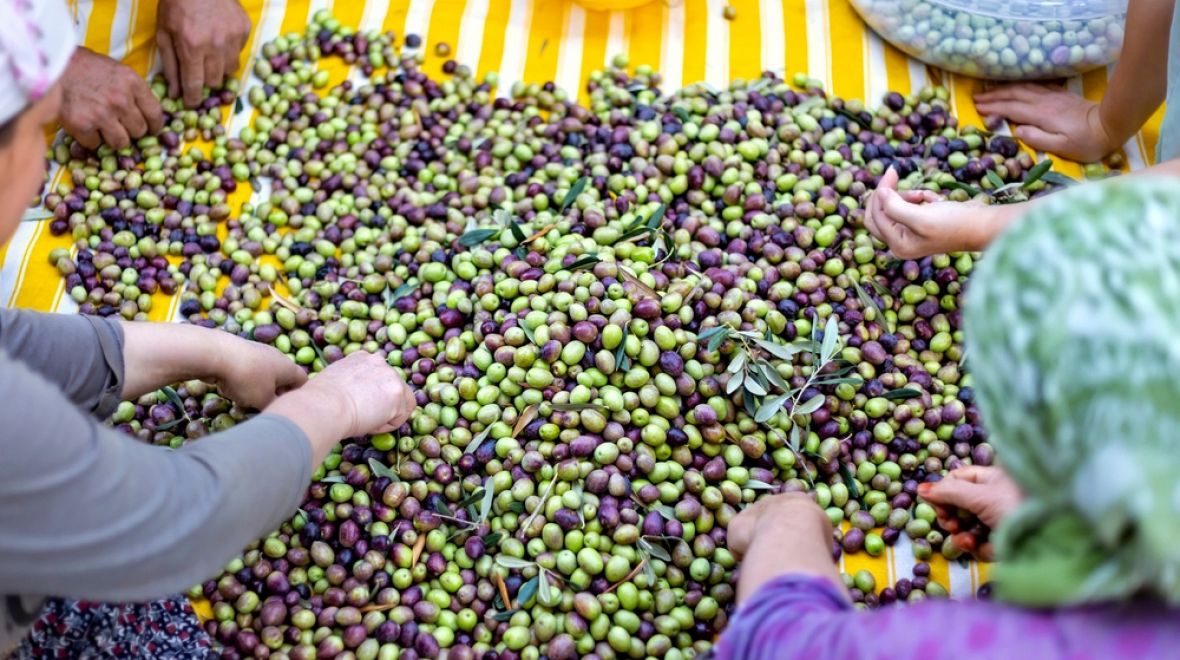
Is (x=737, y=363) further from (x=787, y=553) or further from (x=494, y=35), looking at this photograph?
(x=494, y=35)

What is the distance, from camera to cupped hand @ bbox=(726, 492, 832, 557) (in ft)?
4.57

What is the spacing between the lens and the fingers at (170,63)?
235cm

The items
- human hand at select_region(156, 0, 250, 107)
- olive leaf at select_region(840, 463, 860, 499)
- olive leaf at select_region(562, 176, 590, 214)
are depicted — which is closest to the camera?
olive leaf at select_region(840, 463, 860, 499)

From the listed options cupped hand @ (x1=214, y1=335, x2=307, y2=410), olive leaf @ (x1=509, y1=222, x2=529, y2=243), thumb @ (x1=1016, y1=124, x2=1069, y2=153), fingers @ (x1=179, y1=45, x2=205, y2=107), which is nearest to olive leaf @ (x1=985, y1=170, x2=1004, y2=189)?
thumb @ (x1=1016, y1=124, x2=1069, y2=153)

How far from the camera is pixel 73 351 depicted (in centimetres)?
150

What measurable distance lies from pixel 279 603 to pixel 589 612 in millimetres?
528

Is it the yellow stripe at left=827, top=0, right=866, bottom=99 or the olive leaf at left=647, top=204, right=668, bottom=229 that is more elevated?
the yellow stripe at left=827, top=0, right=866, bottom=99

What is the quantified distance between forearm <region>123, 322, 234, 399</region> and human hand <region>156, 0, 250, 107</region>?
96 cm

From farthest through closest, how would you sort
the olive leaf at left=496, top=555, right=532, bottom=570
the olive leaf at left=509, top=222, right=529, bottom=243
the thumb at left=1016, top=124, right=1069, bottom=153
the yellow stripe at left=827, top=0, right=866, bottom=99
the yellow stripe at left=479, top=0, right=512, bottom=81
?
the yellow stripe at left=479, top=0, right=512, bottom=81 → the yellow stripe at left=827, top=0, right=866, bottom=99 → the thumb at left=1016, top=124, right=1069, bottom=153 → the olive leaf at left=509, top=222, right=529, bottom=243 → the olive leaf at left=496, top=555, right=532, bottom=570

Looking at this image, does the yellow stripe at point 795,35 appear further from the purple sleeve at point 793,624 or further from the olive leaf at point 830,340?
the purple sleeve at point 793,624

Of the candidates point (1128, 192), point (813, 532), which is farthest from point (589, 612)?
point (1128, 192)

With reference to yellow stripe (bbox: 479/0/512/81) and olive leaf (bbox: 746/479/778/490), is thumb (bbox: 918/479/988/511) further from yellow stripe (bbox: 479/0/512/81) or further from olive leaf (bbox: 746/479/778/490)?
yellow stripe (bbox: 479/0/512/81)

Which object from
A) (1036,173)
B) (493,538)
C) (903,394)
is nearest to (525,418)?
(493,538)

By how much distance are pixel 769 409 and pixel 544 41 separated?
1299mm
